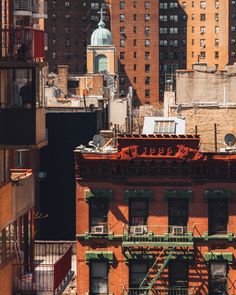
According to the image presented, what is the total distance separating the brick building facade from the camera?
4991 cm

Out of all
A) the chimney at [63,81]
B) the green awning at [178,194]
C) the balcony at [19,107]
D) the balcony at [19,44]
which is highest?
the chimney at [63,81]

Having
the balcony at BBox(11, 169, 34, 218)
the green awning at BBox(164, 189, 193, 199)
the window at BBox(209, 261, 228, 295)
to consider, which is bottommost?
the window at BBox(209, 261, 228, 295)

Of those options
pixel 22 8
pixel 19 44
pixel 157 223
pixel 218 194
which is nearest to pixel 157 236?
pixel 157 223

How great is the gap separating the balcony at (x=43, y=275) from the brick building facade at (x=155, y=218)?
68.2 feet

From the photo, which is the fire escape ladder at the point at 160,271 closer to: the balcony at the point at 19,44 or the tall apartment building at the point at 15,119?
the tall apartment building at the point at 15,119

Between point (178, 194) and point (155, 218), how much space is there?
52.9 inches

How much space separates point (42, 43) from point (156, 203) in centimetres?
2718

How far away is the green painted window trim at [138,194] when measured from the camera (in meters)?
50.1

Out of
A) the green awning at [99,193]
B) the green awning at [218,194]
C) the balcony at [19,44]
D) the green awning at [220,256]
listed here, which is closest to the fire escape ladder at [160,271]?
the green awning at [220,256]

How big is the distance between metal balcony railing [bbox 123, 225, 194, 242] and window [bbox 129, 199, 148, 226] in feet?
0.66

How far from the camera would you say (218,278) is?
50000mm

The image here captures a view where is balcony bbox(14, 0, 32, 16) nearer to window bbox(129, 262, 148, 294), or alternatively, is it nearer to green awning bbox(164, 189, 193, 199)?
green awning bbox(164, 189, 193, 199)

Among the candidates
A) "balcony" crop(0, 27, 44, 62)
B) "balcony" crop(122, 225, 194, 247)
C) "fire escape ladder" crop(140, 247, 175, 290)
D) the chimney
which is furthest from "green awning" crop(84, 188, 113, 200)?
the chimney

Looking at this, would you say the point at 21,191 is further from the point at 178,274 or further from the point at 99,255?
the point at 178,274
